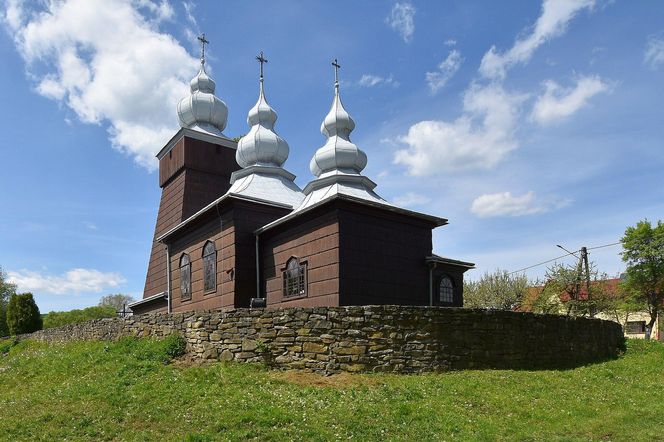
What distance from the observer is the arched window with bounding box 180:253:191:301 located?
2155cm

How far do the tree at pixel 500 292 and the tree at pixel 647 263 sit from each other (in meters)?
7.60

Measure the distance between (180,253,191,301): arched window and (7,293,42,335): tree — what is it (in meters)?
23.8

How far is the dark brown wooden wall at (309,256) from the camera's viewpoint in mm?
15844

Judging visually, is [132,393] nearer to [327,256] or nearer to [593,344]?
[327,256]

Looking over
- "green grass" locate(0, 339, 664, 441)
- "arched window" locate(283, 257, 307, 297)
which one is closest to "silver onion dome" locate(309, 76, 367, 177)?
"arched window" locate(283, 257, 307, 297)

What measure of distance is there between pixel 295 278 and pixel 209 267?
13.8 feet

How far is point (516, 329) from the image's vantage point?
13.9 m

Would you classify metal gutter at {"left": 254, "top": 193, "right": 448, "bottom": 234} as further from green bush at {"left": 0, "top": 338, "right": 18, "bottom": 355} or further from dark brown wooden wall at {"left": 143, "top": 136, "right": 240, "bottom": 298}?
green bush at {"left": 0, "top": 338, "right": 18, "bottom": 355}

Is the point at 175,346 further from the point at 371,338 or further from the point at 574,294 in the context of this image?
the point at 574,294

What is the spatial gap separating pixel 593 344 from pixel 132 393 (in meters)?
13.5

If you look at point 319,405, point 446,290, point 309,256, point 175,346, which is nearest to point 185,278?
point 309,256

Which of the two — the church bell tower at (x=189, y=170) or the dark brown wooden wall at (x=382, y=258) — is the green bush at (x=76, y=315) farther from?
the dark brown wooden wall at (x=382, y=258)

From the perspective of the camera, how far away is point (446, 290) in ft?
64.4

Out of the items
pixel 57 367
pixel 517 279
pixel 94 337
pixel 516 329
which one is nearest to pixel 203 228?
pixel 94 337
